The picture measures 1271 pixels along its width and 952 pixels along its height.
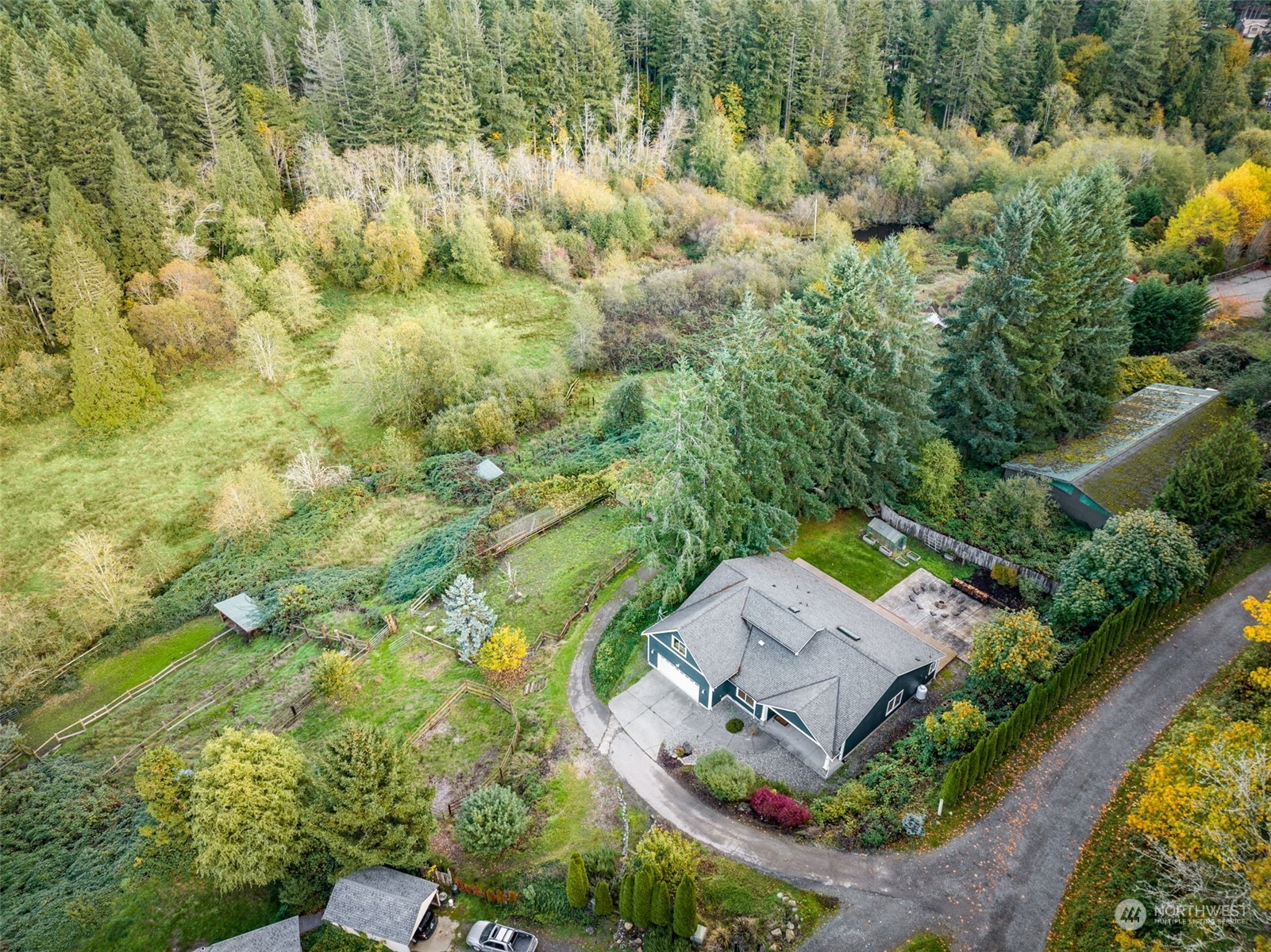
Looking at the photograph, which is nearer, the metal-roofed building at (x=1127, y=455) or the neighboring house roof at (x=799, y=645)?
the neighboring house roof at (x=799, y=645)

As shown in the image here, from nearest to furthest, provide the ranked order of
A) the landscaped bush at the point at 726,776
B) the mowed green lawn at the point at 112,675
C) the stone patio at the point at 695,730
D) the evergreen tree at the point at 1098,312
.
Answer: the landscaped bush at the point at 726,776 < the stone patio at the point at 695,730 < the mowed green lawn at the point at 112,675 < the evergreen tree at the point at 1098,312

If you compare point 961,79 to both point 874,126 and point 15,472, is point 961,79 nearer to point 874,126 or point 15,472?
point 874,126

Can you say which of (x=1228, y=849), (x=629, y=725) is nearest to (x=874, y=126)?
(x=629, y=725)

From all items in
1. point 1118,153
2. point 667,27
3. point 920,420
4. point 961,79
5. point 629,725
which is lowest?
point 629,725

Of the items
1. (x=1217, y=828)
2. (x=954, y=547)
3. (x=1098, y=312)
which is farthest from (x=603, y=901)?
(x=1098, y=312)

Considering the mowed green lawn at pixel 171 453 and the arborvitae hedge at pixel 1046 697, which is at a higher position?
the arborvitae hedge at pixel 1046 697

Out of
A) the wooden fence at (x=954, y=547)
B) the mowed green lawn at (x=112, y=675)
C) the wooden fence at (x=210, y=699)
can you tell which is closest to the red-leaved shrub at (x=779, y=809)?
the wooden fence at (x=954, y=547)

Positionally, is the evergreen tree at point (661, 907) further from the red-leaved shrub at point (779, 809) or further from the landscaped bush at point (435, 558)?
the landscaped bush at point (435, 558)

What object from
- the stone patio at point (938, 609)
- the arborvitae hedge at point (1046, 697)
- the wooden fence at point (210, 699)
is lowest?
the wooden fence at point (210, 699)
